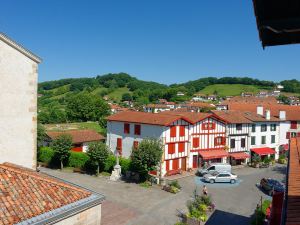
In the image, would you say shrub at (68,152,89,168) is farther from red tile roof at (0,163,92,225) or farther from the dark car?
red tile roof at (0,163,92,225)

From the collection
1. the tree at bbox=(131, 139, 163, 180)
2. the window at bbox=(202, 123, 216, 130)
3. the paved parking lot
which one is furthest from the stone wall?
the window at bbox=(202, 123, 216, 130)

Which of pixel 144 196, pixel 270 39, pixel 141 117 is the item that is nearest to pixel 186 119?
pixel 141 117

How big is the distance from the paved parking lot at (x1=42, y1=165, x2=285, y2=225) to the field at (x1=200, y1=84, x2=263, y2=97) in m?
129

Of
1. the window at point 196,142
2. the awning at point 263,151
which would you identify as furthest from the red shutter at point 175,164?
the awning at point 263,151

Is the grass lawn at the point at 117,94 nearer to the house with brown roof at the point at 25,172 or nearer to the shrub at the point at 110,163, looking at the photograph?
the shrub at the point at 110,163

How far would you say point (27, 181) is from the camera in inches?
390

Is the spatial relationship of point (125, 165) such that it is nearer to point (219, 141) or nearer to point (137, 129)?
point (137, 129)

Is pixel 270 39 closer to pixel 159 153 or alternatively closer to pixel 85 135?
pixel 159 153

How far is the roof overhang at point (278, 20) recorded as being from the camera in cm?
347

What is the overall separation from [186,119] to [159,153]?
21.7 feet

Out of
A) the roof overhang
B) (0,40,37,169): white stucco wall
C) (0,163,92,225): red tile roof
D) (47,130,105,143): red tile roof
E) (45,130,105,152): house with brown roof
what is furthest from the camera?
(47,130,105,143): red tile roof

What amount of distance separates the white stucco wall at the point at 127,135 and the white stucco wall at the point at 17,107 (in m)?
22.8

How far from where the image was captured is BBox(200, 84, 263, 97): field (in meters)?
160

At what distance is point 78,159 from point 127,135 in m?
6.32
